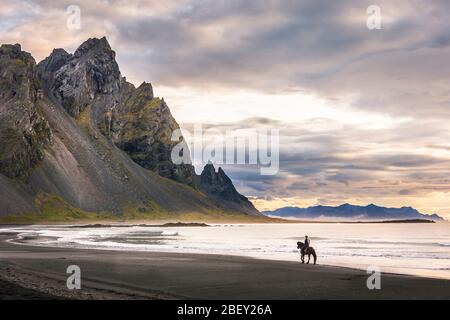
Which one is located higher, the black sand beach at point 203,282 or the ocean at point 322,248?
the black sand beach at point 203,282

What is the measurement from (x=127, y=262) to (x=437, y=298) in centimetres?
2354

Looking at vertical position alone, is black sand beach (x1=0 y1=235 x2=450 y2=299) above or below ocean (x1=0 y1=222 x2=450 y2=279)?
above

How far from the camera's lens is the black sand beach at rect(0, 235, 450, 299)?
22406mm

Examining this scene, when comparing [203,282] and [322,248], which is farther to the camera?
[322,248]

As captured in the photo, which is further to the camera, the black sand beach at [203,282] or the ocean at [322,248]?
the ocean at [322,248]

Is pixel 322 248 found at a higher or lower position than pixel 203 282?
lower

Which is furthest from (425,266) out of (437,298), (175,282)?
(175,282)

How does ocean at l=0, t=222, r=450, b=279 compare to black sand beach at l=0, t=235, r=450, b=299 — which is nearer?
black sand beach at l=0, t=235, r=450, b=299

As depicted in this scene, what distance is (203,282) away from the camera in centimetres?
2734

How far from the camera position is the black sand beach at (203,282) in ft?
73.5
